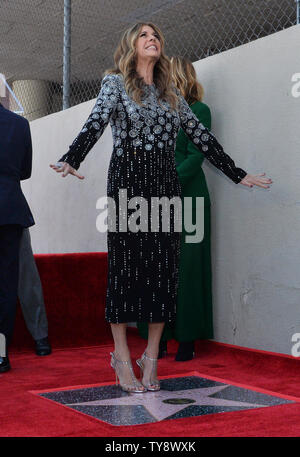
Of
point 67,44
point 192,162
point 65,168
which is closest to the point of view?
point 65,168

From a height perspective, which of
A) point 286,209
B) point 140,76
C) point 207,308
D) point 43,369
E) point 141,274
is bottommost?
point 43,369

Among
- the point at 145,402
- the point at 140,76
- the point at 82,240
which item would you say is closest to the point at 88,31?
the point at 82,240

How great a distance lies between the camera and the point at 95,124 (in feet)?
6.80

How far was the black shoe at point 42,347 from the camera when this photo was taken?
9.61 feet

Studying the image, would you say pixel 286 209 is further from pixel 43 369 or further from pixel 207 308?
pixel 43 369

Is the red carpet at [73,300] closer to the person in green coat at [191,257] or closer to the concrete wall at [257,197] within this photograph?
the person in green coat at [191,257]

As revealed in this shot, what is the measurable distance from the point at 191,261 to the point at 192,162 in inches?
17.4

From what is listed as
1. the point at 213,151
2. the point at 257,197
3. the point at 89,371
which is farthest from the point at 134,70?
the point at 89,371

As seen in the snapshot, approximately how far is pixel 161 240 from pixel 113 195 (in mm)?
234

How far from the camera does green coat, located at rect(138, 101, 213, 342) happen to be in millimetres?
2684

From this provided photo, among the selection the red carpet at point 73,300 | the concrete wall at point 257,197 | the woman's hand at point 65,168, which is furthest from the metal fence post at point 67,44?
the woman's hand at point 65,168

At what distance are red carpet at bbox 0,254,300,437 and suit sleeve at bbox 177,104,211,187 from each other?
0.80m

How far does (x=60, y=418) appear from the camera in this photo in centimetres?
171

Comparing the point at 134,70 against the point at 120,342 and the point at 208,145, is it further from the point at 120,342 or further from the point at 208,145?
the point at 120,342
